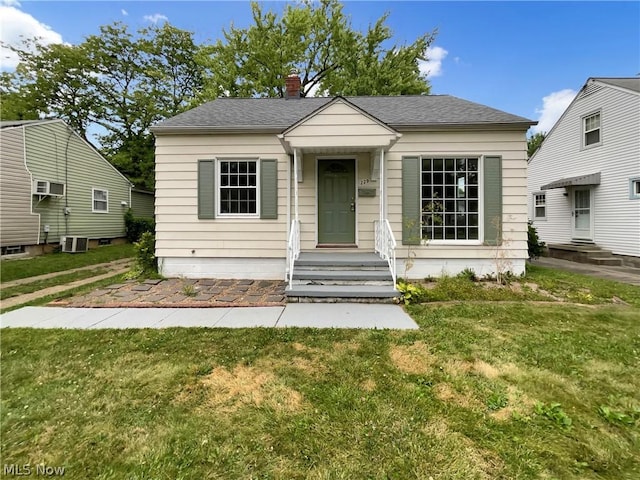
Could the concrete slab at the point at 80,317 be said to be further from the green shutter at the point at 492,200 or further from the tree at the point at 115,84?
the tree at the point at 115,84

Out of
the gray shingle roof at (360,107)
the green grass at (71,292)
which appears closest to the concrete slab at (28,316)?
the green grass at (71,292)

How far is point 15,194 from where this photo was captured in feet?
34.2

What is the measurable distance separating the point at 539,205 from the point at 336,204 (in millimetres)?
11989

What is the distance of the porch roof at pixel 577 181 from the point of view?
420 inches

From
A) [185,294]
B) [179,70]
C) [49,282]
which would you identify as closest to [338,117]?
[185,294]

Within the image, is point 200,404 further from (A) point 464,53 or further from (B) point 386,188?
(A) point 464,53

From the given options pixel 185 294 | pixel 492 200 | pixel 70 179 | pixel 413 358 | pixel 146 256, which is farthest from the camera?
pixel 70 179

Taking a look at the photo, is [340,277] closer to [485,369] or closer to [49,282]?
[485,369]

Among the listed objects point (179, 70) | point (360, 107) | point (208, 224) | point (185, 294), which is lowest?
point (185, 294)

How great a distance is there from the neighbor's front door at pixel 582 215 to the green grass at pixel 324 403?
961 cm

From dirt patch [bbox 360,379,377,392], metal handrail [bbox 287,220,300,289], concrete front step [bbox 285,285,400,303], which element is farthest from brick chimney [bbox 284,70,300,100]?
dirt patch [bbox 360,379,377,392]

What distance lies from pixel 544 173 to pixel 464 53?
649cm

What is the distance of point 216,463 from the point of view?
182 cm

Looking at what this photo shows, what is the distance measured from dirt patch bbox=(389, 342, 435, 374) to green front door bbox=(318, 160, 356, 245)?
155 inches
